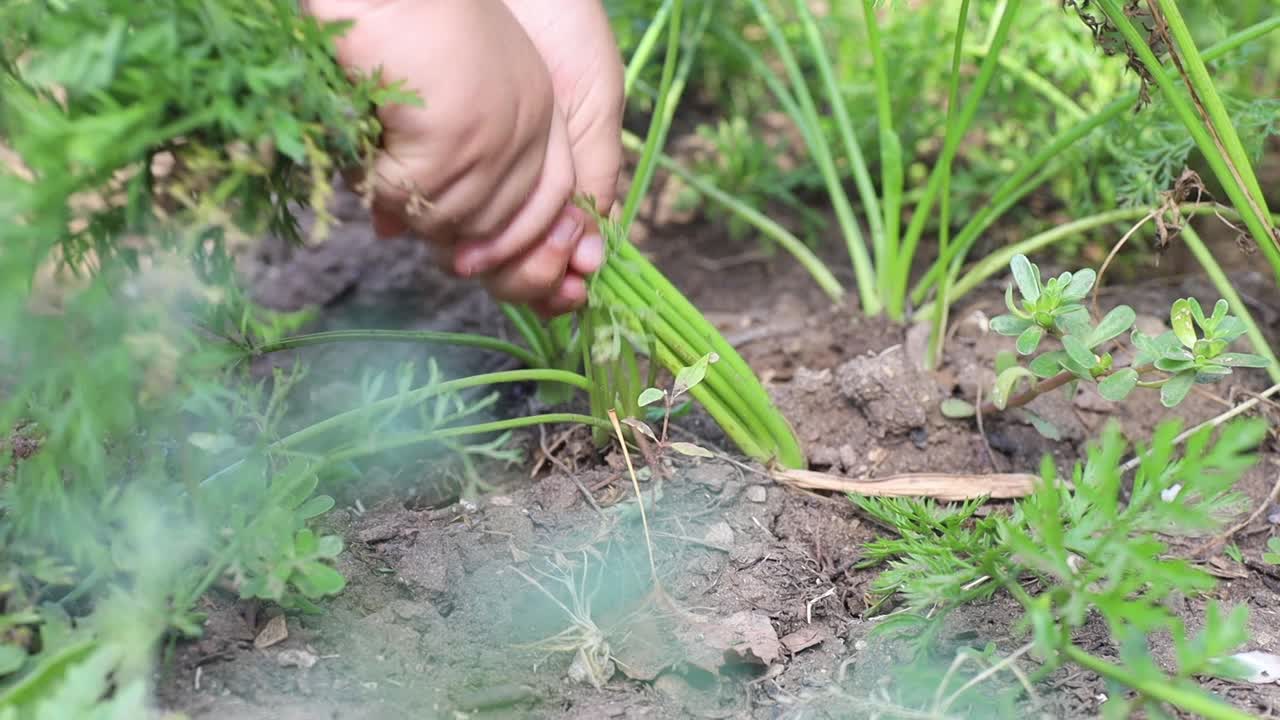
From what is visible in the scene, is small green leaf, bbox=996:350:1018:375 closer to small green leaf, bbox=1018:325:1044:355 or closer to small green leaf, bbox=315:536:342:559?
small green leaf, bbox=1018:325:1044:355

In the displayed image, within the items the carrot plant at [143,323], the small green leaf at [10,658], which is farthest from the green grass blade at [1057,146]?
the small green leaf at [10,658]

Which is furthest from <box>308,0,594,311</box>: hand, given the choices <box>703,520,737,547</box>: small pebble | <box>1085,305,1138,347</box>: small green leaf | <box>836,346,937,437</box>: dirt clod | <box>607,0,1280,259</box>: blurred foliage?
<box>607,0,1280,259</box>: blurred foliage

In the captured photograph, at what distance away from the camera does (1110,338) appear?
1104 mm

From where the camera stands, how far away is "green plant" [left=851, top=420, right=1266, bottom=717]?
789mm

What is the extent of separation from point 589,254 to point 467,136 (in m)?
0.24

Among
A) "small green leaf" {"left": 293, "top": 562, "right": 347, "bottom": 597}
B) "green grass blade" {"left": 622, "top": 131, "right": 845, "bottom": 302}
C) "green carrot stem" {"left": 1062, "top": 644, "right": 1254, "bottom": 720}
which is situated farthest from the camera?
"green grass blade" {"left": 622, "top": 131, "right": 845, "bottom": 302}

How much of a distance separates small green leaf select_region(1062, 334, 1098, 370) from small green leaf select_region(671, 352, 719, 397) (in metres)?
0.38

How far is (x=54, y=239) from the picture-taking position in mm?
797

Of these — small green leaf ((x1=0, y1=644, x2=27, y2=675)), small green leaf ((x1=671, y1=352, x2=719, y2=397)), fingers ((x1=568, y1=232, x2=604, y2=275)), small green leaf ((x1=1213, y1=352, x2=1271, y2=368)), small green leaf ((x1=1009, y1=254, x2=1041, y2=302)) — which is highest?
fingers ((x1=568, y1=232, x2=604, y2=275))

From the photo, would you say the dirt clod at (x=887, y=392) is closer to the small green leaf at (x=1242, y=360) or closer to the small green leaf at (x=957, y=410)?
the small green leaf at (x=957, y=410)

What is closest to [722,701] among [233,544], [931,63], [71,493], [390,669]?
[390,669]

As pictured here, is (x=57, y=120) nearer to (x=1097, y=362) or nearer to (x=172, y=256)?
(x=172, y=256)

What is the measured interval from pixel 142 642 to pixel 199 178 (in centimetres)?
38

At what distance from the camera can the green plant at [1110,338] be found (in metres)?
1.07
